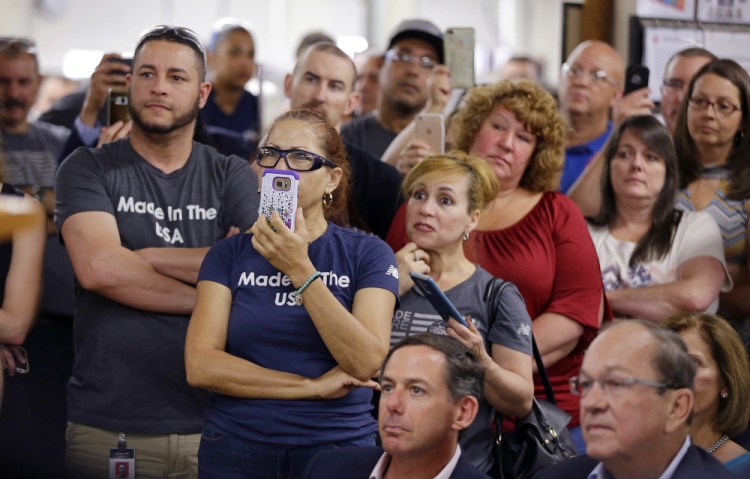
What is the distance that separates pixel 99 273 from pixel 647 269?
1865 millimetres

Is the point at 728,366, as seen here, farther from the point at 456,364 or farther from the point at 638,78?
the point at 638,78

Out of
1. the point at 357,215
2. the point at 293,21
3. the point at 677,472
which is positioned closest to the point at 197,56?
the point at 357,215

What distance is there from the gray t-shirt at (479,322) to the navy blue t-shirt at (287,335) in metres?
0.29

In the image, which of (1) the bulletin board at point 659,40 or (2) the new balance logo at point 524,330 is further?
(1) the bulletin board at point 659,40

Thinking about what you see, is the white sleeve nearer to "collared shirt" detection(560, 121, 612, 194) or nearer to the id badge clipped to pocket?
"collared shirt" detection(560, 121, 612, 194)

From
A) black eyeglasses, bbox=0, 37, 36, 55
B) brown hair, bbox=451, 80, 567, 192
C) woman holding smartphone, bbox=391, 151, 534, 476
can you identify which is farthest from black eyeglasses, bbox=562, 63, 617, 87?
black eyeglasses, bbox=0, 37, 36, 55

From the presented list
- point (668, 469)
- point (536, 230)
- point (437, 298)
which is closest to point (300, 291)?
point (437, 298)

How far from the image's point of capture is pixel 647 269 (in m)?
4.11

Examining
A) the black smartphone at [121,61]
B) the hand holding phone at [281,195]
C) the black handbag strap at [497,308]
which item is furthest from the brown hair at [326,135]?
the black smartphone at [121,61]

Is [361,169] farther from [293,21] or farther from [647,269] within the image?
[293,21]

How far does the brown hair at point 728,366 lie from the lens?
311 centimetres

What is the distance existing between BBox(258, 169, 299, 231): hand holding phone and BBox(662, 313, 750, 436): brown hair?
3.47ft

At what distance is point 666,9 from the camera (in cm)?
550

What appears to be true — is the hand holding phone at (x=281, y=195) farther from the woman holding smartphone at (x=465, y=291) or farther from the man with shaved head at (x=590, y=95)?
the man with shaved head at (x=590, y=95)
